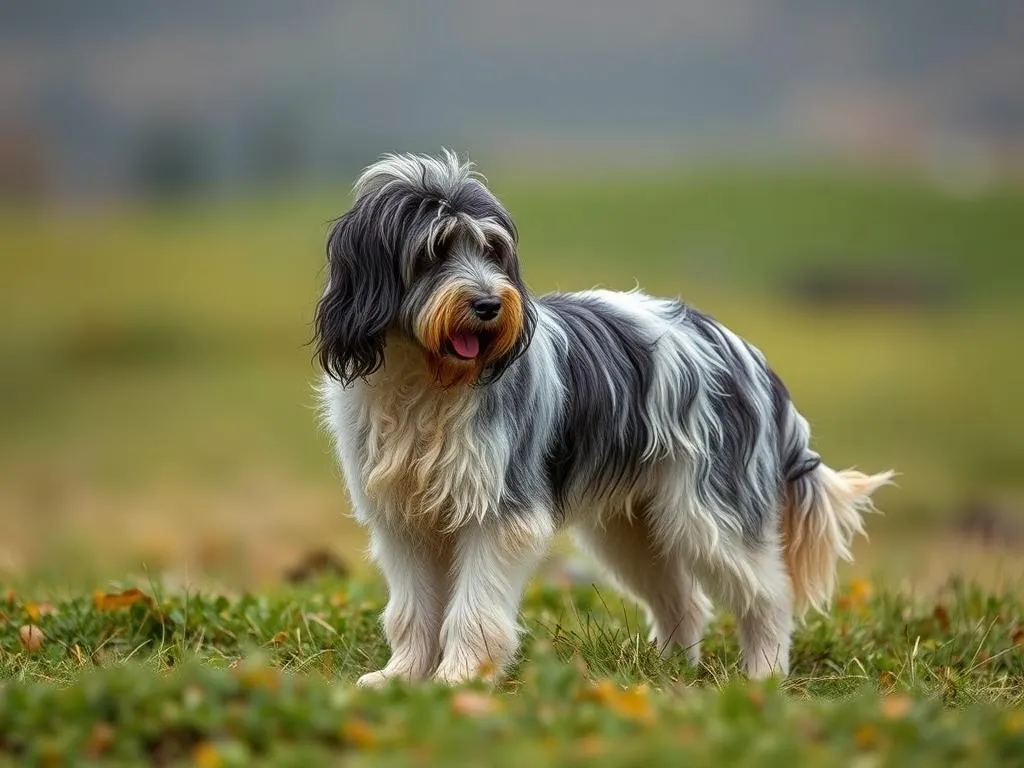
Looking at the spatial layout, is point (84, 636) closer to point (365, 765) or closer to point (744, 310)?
point (365, 765)

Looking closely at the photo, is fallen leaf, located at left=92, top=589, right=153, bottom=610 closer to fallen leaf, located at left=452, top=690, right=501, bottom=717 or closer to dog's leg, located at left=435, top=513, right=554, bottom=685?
dog's leg, located at left=435, top=513, right=554, bottom=685

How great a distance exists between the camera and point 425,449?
5586 millimetres

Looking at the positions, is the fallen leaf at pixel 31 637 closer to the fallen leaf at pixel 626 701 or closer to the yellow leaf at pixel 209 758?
the yellow leaf at pixel 209 758

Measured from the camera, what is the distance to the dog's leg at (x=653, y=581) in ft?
22.2

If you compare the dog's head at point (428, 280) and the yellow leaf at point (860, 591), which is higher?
the dog's head at point (428, 280)

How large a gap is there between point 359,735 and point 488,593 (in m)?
1.70

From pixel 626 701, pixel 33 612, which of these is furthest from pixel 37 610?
pixel 626 701

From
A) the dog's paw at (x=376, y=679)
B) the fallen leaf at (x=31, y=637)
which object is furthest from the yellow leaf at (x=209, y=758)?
the fallen leaf at (x=31, y=637)

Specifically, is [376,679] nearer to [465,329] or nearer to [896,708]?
[465,329]

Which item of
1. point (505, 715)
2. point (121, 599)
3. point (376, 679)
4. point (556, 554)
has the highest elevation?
point (505, 715)

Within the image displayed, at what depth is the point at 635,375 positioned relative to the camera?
6090 millimetres

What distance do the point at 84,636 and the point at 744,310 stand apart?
18148mm

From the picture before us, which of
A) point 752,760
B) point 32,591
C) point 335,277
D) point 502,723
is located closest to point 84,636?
point 32,591

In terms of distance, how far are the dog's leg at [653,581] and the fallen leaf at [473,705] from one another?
7.92 feet
